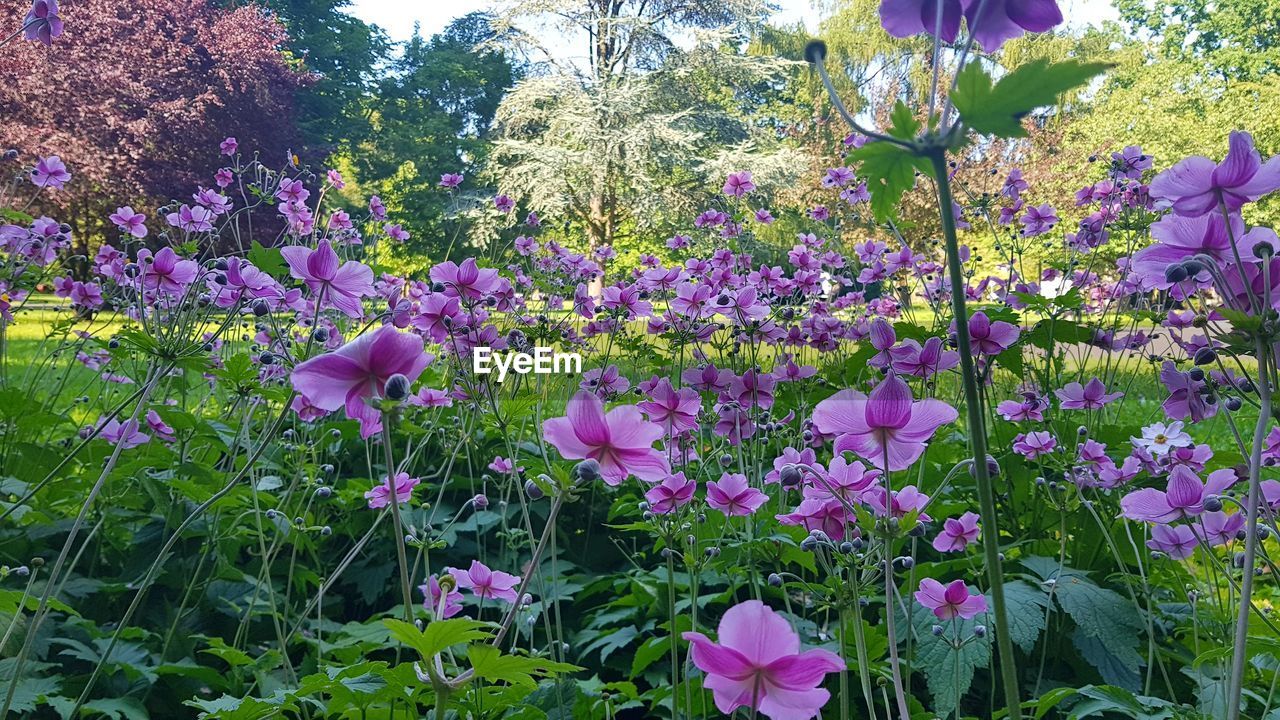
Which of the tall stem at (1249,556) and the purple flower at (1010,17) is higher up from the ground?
the purple flower at (1010,17)

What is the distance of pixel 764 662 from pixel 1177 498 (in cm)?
88

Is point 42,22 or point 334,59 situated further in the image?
point 334,59

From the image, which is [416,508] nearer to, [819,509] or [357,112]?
[819,509]

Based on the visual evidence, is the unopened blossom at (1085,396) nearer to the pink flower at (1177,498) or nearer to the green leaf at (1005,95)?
the pink flower at (1177,498)

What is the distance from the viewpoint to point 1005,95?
557mm

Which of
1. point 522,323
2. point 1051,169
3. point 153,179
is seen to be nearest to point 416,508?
point 522,323

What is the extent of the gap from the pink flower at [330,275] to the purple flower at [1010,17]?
1091 millimetres

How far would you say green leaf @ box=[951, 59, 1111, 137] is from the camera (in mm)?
550

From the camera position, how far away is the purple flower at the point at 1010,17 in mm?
778

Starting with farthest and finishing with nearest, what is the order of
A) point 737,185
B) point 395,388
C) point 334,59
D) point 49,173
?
1. point 334,59
2. point 737,185
3. point 49,173
4. point 395,388

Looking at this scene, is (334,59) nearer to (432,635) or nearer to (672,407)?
(672,407)

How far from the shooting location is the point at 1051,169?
562 inches

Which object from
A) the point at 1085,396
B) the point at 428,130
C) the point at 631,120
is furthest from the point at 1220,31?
the point at 1085,396

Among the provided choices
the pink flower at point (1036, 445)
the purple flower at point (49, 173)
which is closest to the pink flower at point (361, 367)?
the pink flower at point (1036, 445)
